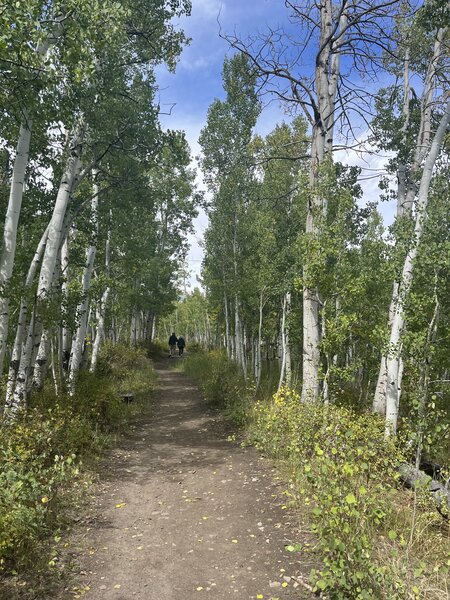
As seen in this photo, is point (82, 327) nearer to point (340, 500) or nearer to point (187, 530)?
point (187, 530)

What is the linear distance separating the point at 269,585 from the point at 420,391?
305 cm

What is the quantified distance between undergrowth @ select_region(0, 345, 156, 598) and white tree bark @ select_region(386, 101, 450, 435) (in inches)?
224

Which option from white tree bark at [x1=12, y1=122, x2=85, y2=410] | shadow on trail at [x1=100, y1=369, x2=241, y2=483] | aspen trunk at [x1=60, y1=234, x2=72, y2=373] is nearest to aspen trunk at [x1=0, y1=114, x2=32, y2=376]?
white tree bark at [x1=12, y1=122, x2=85, y2=410]

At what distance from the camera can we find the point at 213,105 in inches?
776

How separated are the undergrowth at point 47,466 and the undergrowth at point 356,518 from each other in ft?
8.38

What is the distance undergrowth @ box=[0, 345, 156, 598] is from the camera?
3.76m

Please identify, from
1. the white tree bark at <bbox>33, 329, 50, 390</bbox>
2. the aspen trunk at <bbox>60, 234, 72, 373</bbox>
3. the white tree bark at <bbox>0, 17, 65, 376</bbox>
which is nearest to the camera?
the white tree bark at <bbox>0, 17, 65, 376</bbox>

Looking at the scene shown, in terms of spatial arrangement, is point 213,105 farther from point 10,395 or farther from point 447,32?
point 10,395

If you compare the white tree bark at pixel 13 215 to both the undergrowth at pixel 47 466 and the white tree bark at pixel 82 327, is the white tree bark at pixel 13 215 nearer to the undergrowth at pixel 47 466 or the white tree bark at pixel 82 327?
the undergrowth at pixel 47 466

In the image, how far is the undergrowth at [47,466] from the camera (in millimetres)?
3764

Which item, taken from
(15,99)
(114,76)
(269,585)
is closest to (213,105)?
(114,76)

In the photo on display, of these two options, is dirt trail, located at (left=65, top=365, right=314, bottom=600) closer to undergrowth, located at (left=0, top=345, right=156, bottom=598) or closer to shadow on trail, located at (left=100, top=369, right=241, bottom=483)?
shadow on trail, located at (left=100, top=369, right=241, bottom=483)

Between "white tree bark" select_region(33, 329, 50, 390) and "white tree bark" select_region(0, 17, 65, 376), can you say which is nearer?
"white tree bark" select_region(0, 17, 65, 376)

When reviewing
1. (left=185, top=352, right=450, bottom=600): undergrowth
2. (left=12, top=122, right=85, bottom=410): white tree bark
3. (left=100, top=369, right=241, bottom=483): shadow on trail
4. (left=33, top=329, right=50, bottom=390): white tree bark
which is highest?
(left=12, top=122, right=85, bottom=410): white tree bark
